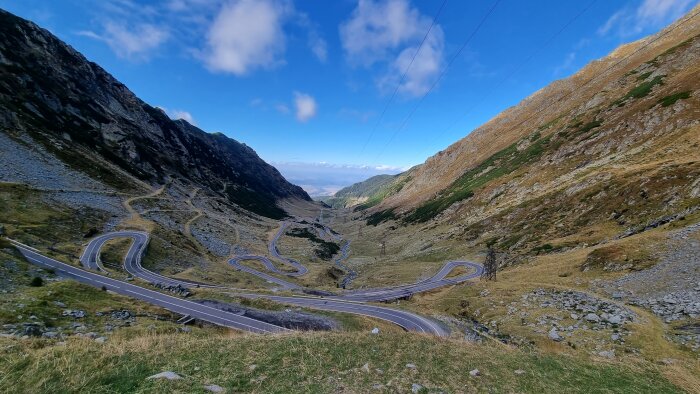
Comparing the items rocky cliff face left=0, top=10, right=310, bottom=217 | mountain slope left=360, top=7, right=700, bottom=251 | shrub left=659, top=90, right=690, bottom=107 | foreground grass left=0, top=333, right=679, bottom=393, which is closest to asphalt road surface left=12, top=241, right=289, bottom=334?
foreground grass left=0, top=333, right=679, bottom=393

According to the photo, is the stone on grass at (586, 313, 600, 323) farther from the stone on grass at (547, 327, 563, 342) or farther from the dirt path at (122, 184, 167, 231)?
the dirt path at (122, 184, 167, 231)

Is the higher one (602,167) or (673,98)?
(673,98)

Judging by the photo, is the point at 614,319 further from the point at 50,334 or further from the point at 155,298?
the point at 155,298

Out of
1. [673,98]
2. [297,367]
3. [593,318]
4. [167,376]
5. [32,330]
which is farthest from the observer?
[673,98]

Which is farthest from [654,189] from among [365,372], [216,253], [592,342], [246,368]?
[216,253]

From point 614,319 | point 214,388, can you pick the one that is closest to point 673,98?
point 614,319

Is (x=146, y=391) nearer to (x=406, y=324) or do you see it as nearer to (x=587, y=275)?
(x=406, y=324)
